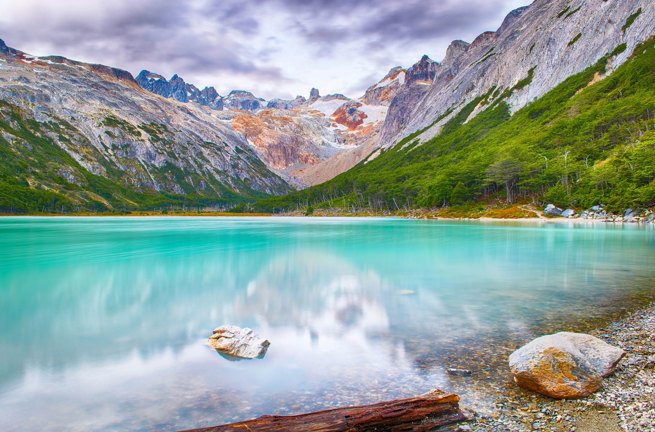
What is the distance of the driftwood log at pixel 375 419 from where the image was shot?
191 inches

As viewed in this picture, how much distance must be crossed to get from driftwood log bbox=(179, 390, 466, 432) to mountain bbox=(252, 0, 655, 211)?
6588 centimetres

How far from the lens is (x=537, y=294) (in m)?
14.2

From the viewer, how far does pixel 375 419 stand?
5.07m

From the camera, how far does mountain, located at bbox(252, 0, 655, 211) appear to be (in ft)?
227

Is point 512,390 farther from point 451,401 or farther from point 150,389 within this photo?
point 150,389

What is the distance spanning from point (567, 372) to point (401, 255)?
2153 centimetres

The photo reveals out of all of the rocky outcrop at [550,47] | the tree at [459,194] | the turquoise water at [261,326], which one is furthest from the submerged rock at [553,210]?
the turquoise water at [261,326]

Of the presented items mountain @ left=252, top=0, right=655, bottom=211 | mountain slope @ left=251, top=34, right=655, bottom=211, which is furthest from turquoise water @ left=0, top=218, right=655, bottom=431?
mountain @ left=252, top=0, right=655, bottom=211

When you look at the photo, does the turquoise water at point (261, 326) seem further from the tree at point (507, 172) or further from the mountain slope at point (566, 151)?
the tree at point (507, 172)

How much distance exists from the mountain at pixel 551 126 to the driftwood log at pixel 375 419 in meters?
65.9

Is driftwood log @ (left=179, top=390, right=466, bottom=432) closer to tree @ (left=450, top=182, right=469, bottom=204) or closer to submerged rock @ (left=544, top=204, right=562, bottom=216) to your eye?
submerged rock @ (left=544, top=204, right=562, bottom=216)

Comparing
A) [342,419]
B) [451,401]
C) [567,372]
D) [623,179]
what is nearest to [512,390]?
[567,372]

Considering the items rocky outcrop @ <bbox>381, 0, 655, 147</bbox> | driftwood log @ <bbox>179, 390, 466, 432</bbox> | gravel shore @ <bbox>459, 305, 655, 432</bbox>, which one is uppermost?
rocky outcrop @ <bbox>381, 0, 655, 147</bbox>

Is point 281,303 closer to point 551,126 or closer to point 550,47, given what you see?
point 551,126
